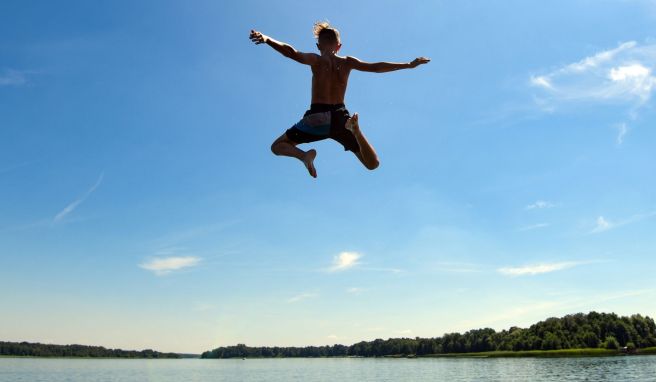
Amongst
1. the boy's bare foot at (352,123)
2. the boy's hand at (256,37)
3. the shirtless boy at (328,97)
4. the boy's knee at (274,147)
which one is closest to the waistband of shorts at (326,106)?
the shirtless boy at (328,97)

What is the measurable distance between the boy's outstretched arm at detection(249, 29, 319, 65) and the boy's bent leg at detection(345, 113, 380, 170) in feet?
4.34

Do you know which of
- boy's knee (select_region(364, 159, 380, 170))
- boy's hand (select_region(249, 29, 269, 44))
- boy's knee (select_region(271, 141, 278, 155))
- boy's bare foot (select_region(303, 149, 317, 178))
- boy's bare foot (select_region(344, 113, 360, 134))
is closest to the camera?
boy's hand (select_region(249, 29, 269, 44))

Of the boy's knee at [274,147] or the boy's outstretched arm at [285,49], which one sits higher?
the boy's outstretched arm at [285,49]

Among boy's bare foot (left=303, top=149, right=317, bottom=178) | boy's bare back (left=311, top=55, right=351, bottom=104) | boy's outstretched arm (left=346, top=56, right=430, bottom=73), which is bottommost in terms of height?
boy's bare foot (left=303, top=149, right=317, bottom=178)

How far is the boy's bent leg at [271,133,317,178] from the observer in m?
9.88

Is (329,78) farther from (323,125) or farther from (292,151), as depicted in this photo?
(292,151)

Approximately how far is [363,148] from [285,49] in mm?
2360

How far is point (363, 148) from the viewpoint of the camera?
33.2 ft

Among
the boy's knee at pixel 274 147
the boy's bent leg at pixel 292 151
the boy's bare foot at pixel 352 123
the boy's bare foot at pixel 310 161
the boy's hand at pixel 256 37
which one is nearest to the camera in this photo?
the boy's hand at pixel 256 37

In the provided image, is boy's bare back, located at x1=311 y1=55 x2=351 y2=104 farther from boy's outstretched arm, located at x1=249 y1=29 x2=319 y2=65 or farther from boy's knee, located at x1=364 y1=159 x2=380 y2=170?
boy's knee, located at x1=364 y1=159 x2=380 y2=170

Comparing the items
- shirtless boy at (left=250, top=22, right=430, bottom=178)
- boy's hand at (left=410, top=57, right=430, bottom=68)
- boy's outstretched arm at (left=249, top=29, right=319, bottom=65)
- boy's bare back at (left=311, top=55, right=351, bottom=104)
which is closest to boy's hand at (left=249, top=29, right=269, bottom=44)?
boy's outstretched arm at (left=249, top=29, right=319, bottom=65)

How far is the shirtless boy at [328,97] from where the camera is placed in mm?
9795

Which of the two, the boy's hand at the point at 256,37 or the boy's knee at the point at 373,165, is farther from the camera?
the boy's knee at the point at 373,165

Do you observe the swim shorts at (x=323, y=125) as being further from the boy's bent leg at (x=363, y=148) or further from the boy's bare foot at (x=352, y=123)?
the boy's bare foot at (x=352, y=123)
